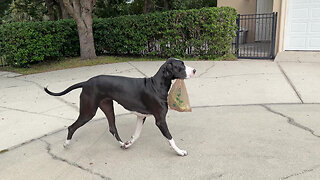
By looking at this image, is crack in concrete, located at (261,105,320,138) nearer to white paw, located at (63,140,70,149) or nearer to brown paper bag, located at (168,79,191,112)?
brown paper bag, located at (168,79,191,112)

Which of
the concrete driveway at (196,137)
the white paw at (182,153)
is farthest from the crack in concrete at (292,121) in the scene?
the white paw at (182,153)

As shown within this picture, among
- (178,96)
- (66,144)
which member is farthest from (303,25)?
(66,144)

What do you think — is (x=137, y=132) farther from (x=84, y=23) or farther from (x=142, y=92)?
(x=84, y=23)

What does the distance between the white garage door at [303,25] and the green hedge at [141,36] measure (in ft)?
6.64

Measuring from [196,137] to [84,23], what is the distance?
7653 millimetres

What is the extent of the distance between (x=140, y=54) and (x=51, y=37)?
333 cm

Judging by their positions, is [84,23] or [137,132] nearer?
[137,132]

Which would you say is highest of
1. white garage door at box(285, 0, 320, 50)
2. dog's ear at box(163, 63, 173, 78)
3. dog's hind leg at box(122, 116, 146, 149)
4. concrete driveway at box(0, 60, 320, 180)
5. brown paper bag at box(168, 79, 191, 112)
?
white garage door at box(285, 0, 320, 50)

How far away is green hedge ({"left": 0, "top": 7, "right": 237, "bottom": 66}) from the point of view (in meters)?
9.13

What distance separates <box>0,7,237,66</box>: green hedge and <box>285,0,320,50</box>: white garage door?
2023 mm

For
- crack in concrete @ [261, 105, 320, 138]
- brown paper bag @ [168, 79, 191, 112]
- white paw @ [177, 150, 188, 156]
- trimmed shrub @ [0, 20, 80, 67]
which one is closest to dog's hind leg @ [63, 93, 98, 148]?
brown paper bag @ [168, 79, 191, 112]

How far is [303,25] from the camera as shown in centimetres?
941

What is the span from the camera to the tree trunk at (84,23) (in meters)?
10.0

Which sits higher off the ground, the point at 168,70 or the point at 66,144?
the point at 168,70
